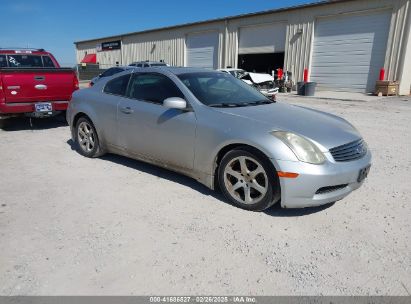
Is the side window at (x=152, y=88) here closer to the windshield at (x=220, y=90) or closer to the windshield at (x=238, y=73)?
the windshield at (x=220, y=90)

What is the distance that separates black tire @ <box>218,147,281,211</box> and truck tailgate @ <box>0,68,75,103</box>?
5.25 m

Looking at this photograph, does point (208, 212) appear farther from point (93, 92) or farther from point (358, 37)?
point (358, 37)

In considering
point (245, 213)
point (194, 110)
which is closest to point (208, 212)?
point (245, 213)

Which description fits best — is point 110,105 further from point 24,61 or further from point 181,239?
point 24,61

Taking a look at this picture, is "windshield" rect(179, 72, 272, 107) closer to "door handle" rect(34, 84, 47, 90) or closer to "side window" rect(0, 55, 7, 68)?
A: "door handle" rect(34, 84, 47, 90)

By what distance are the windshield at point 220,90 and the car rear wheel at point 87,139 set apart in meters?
1.93

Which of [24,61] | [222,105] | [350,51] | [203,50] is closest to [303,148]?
[222,105]

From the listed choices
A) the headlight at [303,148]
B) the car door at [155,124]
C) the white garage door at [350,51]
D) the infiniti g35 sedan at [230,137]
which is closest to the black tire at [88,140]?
the infiniti g35 sedan at [230,137]

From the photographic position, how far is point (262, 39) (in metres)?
21.8

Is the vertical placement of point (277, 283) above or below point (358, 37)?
below

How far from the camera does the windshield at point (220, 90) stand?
13.1 ft

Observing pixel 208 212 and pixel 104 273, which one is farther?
pixel 208 212

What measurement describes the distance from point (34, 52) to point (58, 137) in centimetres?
368

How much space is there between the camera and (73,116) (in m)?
5.57
